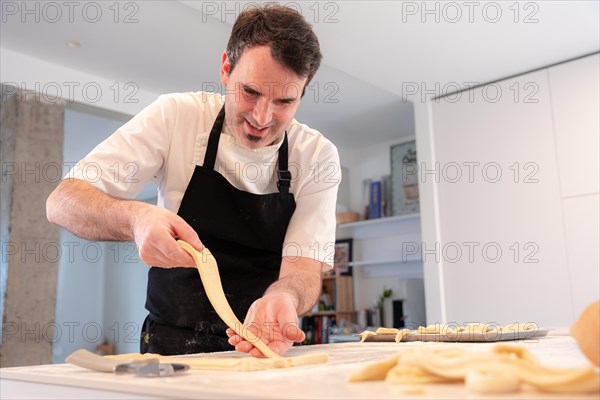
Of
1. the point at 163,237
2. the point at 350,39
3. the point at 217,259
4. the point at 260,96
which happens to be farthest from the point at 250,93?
the point at 350,39

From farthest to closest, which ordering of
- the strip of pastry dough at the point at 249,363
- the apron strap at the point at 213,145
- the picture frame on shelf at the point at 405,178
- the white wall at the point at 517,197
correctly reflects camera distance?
the picture frame on shelf at the point at 405,178 → the white wall at the point at 517,197 → the apron strap at the point at 213,145 → the strip of pastry dough at the point at 249,363

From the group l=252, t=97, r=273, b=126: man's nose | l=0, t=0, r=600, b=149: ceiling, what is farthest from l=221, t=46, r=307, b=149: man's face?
l=0, t=0, r=600, b=149: ceiling

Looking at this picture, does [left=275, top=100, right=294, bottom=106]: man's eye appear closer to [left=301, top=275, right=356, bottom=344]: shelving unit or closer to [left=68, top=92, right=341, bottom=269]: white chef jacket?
[left=68, top=92, right=341, bottom=269]: white chef jacket

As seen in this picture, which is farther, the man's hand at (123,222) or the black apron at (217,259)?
the black apron at (217,259)

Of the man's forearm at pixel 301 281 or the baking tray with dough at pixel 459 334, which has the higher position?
the man's forearm at pixel 301 281

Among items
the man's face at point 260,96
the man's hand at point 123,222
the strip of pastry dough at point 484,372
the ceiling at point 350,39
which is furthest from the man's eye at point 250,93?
the ceiling at point 350,39

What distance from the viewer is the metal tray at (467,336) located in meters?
1.27

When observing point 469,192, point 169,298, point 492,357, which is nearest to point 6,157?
point 169,298

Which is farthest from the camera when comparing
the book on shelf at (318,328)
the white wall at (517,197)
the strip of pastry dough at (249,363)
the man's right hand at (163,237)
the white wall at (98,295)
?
the white wall at (98,295)

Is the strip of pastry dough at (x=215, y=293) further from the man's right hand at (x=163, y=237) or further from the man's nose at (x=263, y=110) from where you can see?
the man's nose at (x=263, y=110)

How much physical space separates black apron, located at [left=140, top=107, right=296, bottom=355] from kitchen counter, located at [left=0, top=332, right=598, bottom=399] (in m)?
0.54

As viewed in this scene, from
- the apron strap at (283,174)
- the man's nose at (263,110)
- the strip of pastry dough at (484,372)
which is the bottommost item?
the strip of pastry dough at (484,372)

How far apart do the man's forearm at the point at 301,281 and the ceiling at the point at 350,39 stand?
5.93 ft

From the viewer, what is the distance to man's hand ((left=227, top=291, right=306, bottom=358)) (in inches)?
42.2
